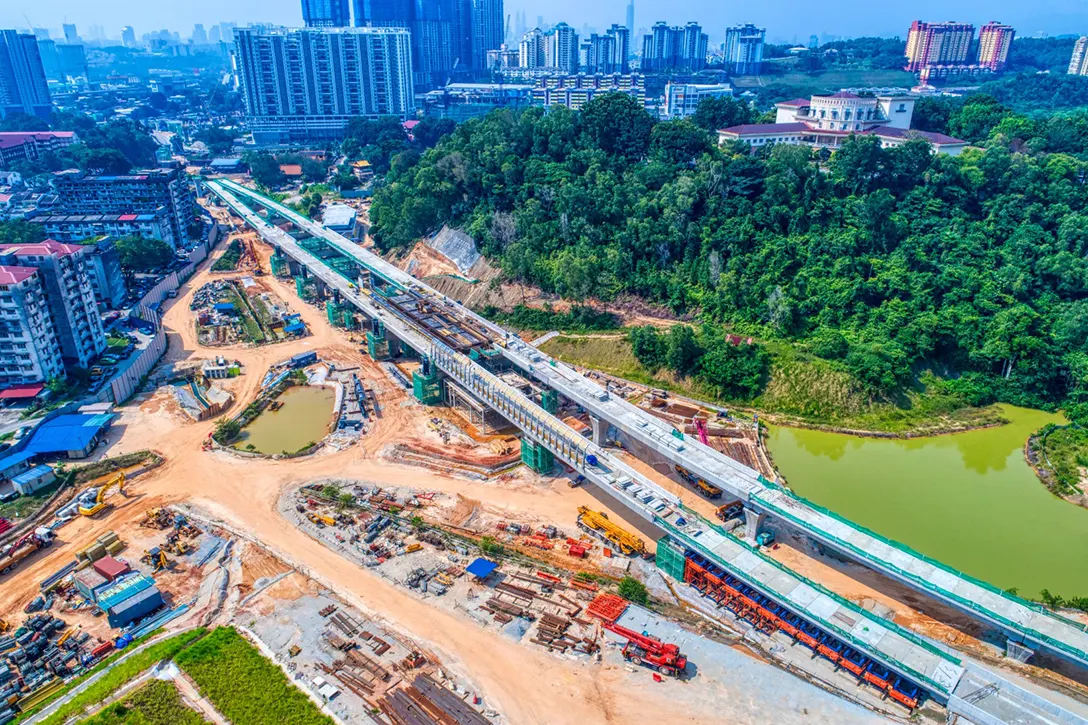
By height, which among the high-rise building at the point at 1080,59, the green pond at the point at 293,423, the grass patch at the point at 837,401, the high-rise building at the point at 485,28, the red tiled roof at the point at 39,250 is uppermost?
the high-rise building at the point at 485,28

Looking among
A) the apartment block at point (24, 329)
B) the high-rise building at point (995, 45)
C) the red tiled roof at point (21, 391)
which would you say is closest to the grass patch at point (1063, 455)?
the red tiled roof at point (21, 391)

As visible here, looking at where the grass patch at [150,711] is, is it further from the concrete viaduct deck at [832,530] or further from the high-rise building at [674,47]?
the high-rise building at [674,47]

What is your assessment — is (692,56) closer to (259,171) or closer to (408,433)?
(259,171)

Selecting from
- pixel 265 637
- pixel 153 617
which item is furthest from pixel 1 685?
pixel 265 637

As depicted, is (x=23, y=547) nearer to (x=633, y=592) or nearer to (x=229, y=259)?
(x=633, y=592)

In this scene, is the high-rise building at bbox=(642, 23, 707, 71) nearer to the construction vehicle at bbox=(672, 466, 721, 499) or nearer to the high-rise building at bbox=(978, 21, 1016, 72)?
the high-rise building at bbox=(978, 21, 1016, 72)
